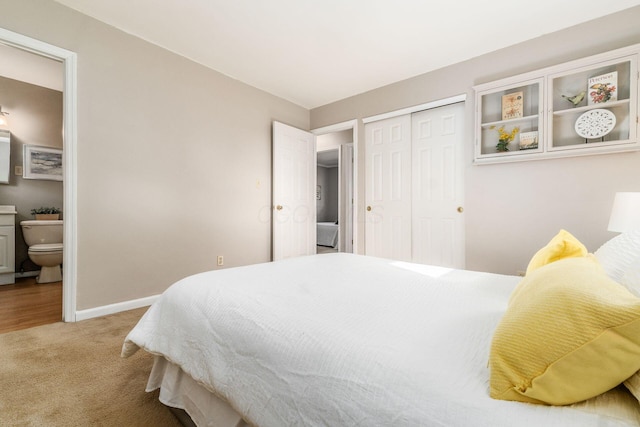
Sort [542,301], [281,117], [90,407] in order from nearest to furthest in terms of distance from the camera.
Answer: [542,301], [90,407], [281,117]

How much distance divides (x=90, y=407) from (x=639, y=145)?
3882 mm

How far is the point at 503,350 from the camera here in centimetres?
59

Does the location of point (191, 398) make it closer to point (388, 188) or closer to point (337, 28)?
point (337, 28)

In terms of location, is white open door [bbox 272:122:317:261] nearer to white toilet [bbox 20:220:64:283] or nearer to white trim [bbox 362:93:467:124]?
white trim [bbox 362:93:467:124]

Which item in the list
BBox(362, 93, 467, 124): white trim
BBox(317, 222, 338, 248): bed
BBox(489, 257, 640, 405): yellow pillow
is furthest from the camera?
BBox(317, 222, 338, 248): bed

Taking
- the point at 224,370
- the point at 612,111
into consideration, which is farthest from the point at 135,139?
the point at 612,111

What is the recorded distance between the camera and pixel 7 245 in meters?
3.53

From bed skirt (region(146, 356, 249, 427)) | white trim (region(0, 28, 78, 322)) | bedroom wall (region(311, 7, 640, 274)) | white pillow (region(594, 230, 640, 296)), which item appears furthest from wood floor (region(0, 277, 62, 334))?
bedroom wall (region(311, 7, 640, 274))

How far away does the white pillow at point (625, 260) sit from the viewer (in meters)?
0.76

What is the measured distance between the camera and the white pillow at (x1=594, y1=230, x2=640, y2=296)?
0.76 metres

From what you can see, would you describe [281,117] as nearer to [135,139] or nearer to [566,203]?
[135,139]

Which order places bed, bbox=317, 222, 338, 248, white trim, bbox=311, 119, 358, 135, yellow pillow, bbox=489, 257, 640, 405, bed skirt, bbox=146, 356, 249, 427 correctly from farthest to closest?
1. bed, bbox=317, 222, 338, 248
2. white trim, bbox=311, 119, 358, 135
3. bed skirt, bbox=146, 356, 249, 427
4. yellow pillow, bbox=489, 257, 640, 405

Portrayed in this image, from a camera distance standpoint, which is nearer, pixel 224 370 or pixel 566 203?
pixel 224 370

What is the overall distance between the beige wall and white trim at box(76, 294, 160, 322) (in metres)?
2.46
